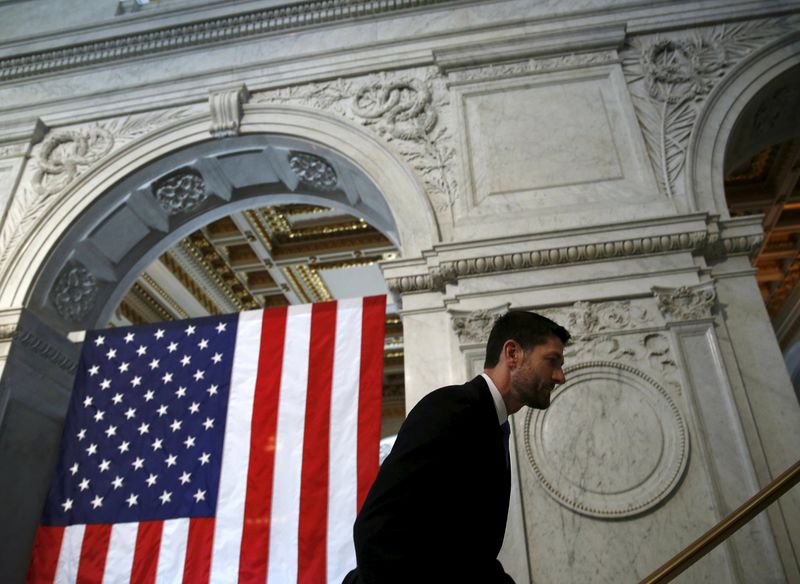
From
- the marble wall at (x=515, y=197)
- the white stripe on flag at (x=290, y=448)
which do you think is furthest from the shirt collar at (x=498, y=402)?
the white stripe on flag at (x=290, y=448)

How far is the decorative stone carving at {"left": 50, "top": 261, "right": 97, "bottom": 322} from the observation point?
20.9 ft

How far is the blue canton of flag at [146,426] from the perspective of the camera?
5.04m

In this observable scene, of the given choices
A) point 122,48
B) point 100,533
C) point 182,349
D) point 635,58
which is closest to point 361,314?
point 182,349

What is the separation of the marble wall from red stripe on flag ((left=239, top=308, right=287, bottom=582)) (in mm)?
1093

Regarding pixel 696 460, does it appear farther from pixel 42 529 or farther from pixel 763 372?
pixel 42 529

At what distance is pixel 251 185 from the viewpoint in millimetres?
7012

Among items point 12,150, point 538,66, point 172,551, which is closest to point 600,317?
point 538,66

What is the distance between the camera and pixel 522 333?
218 centimetres

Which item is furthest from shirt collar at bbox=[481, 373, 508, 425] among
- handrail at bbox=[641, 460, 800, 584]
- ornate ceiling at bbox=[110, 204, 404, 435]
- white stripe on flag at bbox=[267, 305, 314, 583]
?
ornate ceiling at bbox=[110, 204, 404, 435]

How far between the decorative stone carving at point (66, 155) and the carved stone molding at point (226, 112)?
3.64 ft

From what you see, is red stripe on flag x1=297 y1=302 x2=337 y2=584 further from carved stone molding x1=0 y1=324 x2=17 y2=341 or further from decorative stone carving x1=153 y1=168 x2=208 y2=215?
carved stone molding x1=0 y1=324 x2=17 y2=341

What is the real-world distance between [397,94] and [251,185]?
1.88 m

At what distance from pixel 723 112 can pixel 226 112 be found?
170 inches

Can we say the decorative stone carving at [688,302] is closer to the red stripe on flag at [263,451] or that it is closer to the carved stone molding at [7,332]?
Result: the red stripe on flag at [263,451]
